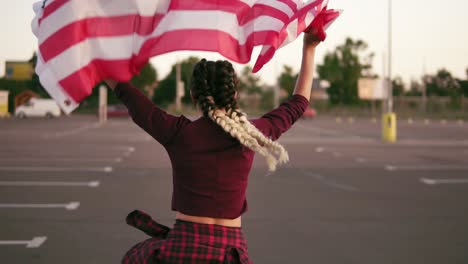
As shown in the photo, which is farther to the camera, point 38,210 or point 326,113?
point 326,113

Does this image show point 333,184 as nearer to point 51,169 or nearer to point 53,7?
point 51,169

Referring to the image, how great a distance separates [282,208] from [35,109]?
5001 centimetres

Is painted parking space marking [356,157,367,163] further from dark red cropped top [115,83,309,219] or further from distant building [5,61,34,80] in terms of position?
distant building [5,61,34,80]

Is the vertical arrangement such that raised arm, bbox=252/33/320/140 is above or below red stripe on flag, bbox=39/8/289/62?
below

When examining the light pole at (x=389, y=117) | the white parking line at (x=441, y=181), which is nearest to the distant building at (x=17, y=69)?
the light pole at (x=389, y=117)

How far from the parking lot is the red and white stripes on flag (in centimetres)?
157

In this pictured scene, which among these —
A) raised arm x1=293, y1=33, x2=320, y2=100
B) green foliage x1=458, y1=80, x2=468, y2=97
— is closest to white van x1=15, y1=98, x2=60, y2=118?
green foliage x1=458, y1=80, x2=468, y2=97

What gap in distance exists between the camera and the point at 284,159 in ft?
8.74

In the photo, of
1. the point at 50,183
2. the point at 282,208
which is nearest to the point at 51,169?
the point at 50,183

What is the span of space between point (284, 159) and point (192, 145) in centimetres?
42

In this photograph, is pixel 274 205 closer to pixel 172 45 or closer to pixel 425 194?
pixel 425 194

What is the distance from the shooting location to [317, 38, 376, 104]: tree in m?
66.5

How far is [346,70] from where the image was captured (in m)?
66.8

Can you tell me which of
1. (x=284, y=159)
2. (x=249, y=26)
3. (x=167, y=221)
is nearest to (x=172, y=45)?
(x=249, y=26)
